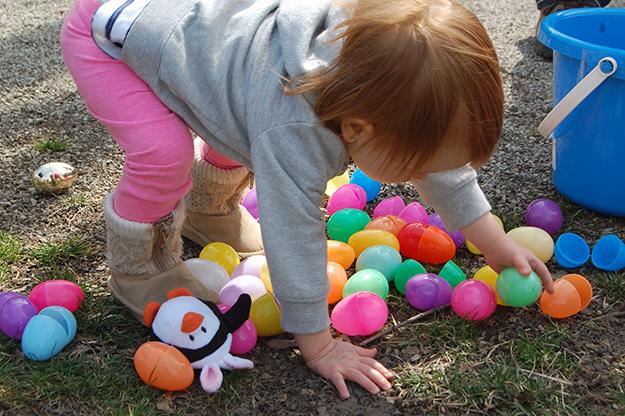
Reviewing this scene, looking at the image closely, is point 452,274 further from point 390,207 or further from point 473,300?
point 390,207

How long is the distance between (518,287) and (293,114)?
2.10 feet

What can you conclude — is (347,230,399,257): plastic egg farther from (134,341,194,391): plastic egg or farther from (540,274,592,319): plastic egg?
(134,341,194,391): plastic egg

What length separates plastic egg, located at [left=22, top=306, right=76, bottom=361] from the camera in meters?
1.61

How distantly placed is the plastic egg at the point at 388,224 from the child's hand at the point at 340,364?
0.50 m

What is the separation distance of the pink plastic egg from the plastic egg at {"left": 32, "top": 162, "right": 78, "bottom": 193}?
0.62 m

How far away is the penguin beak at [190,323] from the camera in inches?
61.7

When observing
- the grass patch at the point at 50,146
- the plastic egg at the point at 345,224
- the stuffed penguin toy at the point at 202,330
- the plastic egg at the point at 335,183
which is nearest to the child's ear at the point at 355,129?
the stuffed penguin toy at the point at 202,330

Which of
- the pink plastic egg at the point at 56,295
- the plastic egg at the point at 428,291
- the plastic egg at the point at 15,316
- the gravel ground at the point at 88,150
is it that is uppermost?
the plastic egg at the point at 15,316

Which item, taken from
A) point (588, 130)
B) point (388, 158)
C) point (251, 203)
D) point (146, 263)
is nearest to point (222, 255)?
point (146, 263)

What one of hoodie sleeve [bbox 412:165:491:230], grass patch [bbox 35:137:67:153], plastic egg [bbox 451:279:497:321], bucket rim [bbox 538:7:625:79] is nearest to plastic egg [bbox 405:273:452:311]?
plastic egg [bbox 451:279:497:321]

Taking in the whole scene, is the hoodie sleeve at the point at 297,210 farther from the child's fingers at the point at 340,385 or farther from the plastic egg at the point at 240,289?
the plastic egg at the point at 240,289

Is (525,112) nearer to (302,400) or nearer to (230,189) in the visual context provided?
(230,189)

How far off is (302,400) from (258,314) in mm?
238

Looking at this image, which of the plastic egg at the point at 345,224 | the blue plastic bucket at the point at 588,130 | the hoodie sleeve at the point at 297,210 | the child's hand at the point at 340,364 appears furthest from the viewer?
the plastic egg at the point at 345,224
